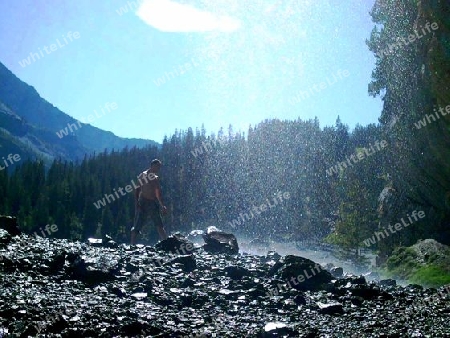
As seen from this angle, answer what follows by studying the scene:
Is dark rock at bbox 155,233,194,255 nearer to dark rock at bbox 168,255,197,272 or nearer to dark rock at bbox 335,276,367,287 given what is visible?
dark rock at bbox 168,255,197,272

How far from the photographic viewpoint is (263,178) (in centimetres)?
13175

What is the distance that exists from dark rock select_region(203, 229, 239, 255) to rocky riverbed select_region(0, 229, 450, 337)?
5.83m

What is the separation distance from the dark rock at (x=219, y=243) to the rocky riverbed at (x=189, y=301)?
5.83m

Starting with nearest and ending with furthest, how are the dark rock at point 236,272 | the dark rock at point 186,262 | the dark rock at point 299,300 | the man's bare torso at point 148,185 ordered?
the dark rock at point 299,300
the dark rock at point 236,272
the dark rock at point 186,262
the man's bare torso at point 148,185

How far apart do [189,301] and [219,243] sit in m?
10.3

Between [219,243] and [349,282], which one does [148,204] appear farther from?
[349,282]

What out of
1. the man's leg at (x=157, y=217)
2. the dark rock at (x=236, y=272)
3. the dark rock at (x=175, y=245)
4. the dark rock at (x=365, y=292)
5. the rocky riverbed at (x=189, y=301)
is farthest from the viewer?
the man's leg at (x=157, y=217)

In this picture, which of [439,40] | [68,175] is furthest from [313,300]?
[68,175]

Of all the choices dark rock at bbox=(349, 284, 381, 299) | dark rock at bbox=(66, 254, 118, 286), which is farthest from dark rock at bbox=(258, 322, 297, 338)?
dark rock at bbox=(66, 254, 118, 286)

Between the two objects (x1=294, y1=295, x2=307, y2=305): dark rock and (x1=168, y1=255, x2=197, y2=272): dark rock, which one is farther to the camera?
(x1=168, y1=255, x2=197, y2=272): dark rock

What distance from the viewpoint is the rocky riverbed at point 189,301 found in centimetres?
713


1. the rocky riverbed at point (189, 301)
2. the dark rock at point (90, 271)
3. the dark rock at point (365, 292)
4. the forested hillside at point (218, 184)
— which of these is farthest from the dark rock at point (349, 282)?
the forested hillside at point (218, 184)

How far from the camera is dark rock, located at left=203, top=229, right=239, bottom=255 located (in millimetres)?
19031

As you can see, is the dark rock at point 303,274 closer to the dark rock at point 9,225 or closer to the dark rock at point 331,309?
the dark rock at point 331,309
